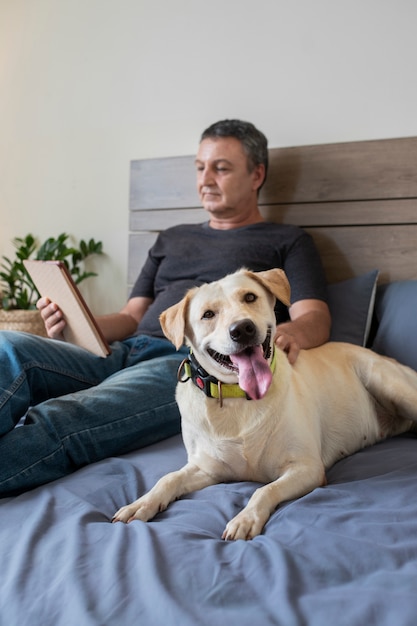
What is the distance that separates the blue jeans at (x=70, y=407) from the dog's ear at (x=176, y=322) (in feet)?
1.03

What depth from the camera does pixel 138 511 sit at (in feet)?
3.71

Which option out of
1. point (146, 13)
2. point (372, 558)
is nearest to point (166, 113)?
point (146, 13)

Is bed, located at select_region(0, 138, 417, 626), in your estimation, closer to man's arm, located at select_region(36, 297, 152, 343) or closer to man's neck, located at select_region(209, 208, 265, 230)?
man's arm, located at select_region(36, 297, 152, 343)

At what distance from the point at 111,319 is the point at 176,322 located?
99 centimetres

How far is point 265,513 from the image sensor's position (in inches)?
43.3

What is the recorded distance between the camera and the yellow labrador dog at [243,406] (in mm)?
1185

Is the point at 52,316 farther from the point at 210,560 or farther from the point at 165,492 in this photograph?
the point at 210,560

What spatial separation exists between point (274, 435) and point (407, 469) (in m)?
0.33

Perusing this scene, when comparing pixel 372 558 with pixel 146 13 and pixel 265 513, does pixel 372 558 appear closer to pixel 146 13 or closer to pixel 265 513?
pixel 265 513

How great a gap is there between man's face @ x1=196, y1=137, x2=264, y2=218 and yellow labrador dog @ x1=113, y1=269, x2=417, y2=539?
0.94m

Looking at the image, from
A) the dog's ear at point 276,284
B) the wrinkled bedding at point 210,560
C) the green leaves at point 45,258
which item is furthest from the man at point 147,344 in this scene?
the green leaves at point 45,258

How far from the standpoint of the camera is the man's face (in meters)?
2.24

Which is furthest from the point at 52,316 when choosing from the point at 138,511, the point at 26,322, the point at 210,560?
the point at 210,560

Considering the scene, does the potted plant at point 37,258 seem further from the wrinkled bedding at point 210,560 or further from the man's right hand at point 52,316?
the wrinkled bedding at point 210,560
